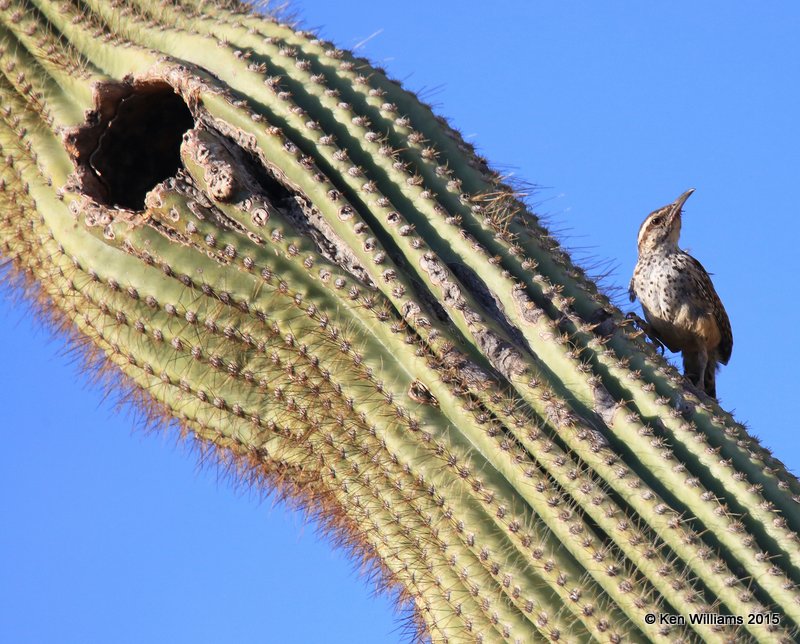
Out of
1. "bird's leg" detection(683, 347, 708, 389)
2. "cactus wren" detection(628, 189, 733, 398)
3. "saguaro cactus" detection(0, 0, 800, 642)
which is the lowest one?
"saguaro cactus" detection(0, 0, 800, 642)

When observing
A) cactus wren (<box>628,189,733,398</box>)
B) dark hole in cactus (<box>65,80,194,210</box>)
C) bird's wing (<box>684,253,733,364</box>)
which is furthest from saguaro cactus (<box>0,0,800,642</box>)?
bird's wing (<box>684,253,733,364</box>)

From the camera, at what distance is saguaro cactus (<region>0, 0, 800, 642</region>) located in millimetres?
3477

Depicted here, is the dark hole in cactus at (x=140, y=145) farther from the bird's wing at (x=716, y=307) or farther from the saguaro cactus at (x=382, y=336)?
the bird's wing at (x=716, y=307)

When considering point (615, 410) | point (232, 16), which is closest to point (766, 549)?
point (615, 410)

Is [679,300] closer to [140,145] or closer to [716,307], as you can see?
[716,307]

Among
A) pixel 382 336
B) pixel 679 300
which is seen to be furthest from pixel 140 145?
pixel 679 300

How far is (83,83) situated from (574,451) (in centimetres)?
244

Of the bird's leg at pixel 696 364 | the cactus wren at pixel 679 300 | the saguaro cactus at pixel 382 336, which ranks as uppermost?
the cactus wren at pixel 679 300

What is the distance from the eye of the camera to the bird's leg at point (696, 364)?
234 inches

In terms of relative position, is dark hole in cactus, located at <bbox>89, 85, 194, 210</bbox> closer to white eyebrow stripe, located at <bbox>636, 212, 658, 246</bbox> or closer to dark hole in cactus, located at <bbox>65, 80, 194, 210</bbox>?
dark hole in cactus, located at <bbox>65, 80, 194, 210</bbox>

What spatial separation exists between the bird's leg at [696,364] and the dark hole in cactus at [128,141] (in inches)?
114

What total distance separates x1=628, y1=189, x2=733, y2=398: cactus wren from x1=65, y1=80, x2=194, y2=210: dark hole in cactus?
265 cm

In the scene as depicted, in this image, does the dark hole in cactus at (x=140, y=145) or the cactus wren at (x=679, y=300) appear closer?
the dark hole in cactus at (x=140, y=145)

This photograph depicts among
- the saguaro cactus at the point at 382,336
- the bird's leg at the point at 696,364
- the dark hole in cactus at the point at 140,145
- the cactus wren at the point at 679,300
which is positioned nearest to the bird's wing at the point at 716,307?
the cactus wren at the point at 679,300
